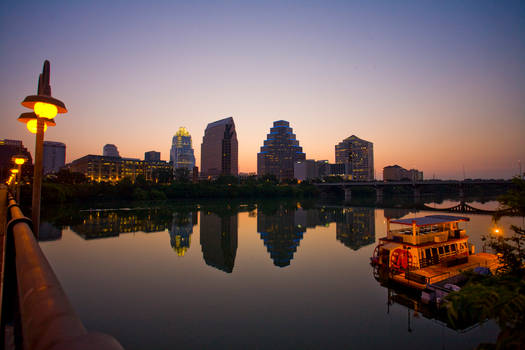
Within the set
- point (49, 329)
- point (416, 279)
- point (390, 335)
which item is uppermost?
point (49, 329)

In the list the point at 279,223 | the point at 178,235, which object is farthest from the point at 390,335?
the point at 279,223

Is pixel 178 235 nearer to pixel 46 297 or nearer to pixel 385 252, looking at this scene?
pixel 385 252

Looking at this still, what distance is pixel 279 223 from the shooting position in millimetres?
59500

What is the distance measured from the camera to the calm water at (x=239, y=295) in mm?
16078

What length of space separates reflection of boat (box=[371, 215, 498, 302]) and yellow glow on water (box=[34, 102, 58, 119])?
76.1 feet

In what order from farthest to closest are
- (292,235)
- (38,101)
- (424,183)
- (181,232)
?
(424,183)
(181,232)
(292,235)
(38,101)

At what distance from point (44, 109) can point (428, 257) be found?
27.7 m

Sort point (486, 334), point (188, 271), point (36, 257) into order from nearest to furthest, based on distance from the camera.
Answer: point (36, 257), point (486, 334), point (188, 271)

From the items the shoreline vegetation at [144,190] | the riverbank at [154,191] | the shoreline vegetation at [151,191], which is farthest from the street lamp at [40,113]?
the shoreline vegetation at [151,191]

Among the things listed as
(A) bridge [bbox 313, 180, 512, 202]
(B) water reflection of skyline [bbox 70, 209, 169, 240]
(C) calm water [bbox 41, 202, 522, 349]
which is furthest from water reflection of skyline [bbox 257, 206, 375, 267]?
(A) bridge [bbox 313, 180, 512, 202]

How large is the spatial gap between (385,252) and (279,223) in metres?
34.7

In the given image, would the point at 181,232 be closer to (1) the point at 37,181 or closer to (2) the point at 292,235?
(2) the point at 292,235

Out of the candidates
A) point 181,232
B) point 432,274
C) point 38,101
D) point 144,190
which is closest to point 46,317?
point 38,101

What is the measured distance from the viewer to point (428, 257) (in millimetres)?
24938
